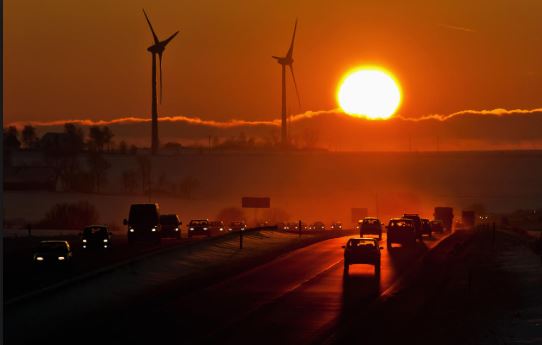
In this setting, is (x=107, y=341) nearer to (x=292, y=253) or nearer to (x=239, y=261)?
(x=239, y=261)

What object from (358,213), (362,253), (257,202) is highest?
(257,202)

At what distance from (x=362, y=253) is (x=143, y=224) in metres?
28.6

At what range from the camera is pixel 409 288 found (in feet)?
156

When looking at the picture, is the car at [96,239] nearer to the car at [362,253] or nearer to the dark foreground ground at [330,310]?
the dark foreground ground at [330,310]

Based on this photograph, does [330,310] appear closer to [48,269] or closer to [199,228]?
[48,269]

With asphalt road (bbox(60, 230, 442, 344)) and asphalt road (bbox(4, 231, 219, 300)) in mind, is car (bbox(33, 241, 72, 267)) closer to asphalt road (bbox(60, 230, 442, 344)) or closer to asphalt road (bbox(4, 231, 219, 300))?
asphalt road (bbox(4, 231, 219, 300))

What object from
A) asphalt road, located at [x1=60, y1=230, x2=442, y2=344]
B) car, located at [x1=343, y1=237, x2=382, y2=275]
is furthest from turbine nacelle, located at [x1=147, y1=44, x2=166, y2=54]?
car, located at [x1=343, y1=237, x2=382, y2=275]

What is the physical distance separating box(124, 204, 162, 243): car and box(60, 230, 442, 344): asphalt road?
19.7m

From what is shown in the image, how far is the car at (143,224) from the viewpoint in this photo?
77.8m

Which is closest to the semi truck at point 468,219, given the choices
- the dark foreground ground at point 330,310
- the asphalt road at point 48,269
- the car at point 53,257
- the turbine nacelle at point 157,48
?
the turbine nacelle at point 157,48

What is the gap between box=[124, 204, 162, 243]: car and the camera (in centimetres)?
7781

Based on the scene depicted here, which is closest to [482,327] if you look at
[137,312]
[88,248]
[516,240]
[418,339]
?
[418,339]

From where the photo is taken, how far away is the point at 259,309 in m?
38.2

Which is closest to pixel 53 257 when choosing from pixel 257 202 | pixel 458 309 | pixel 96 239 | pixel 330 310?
pixel 96 239
